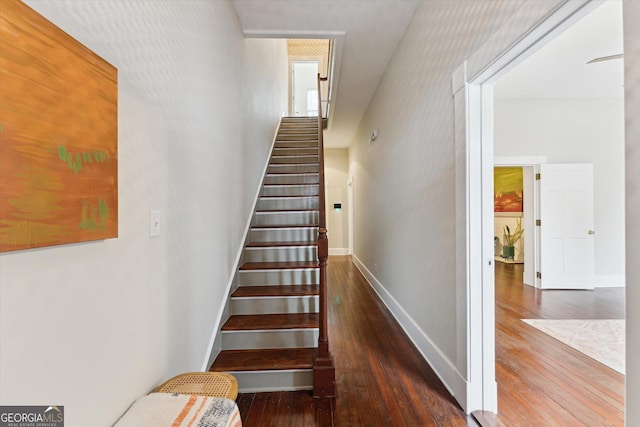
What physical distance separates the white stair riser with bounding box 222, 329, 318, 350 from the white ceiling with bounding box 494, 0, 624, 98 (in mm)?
3113

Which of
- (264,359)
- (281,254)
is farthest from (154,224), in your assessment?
(281,254)

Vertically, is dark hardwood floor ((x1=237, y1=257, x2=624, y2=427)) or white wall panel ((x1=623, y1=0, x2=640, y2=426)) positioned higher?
white wall panel ((x1=623, y1=0, x2=640, y2=426))

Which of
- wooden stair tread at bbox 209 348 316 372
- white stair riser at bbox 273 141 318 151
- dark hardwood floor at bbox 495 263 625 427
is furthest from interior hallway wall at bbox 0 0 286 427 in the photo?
white stair riser at bbox 273 141 318 151

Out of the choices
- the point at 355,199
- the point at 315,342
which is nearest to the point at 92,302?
the point at 315,342

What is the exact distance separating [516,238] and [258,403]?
7.34 meters

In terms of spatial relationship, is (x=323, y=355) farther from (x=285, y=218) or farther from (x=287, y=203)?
(x=287, y=203)

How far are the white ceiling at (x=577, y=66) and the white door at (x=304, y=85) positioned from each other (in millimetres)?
5107

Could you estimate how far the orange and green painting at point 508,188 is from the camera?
6.88m

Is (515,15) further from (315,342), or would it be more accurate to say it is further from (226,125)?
(315,342)

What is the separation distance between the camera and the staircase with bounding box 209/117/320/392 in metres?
1.91

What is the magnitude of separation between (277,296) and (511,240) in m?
6.90

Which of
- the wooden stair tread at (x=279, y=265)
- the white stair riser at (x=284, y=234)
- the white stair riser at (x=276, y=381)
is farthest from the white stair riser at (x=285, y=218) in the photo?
the white stair riser at (x=276, y=381)

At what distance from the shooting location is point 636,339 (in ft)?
2.71

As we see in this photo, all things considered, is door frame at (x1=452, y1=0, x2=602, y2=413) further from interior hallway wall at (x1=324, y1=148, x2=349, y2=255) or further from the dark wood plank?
interior hallway wall at (x1=324, y1=148, x2=349, y2=255)
